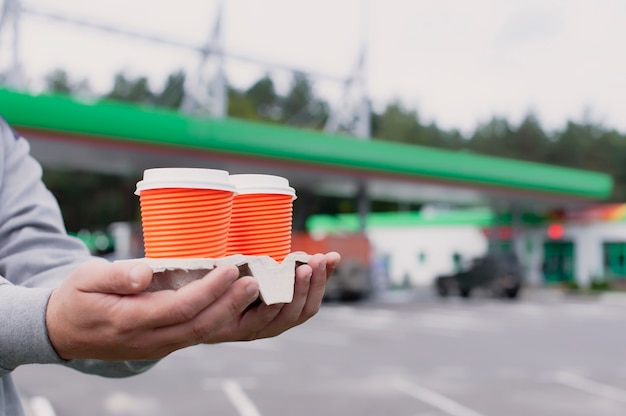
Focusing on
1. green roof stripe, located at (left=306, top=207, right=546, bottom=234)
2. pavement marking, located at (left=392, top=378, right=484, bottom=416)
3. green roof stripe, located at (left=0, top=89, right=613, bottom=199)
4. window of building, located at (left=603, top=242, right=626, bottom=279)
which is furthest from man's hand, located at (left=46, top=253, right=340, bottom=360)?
window of building, located at (left=603, top=242, right=626, bottom=279)

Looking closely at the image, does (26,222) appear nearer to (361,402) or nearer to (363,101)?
(361,402)

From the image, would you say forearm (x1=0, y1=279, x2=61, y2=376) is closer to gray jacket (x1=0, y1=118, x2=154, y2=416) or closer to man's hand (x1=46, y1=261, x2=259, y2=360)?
man's hand (x1=46, y1=261, x2=259, y2=360)

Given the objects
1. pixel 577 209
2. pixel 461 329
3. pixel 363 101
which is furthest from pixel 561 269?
pixel 461 329

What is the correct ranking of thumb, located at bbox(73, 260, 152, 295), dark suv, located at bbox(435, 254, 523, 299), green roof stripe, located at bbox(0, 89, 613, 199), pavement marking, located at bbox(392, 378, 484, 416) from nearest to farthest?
thumb, located at bbox(73, 260, 152, 295), pavement marking, located at bbox(392, 378, 484, 416), green roof stripe, located at bbox(0, 89, 613, 199), dark suv, located at bbox(435, 254, 523, 299)

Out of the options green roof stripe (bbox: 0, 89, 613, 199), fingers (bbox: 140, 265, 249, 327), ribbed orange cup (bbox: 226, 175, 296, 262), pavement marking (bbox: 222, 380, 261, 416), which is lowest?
pavement marking (bbox: 222, 380, 261, 416)

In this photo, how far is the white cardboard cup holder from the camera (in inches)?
37.4

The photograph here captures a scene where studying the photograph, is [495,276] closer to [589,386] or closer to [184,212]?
[589,386]

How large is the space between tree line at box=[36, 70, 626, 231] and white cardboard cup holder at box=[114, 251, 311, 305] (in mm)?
49174

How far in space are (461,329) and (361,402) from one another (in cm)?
746

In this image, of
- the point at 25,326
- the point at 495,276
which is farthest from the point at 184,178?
the point at 495,276

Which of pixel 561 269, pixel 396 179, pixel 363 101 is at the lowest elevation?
pixel 561 269

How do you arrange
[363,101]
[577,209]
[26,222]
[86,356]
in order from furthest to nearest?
[577,209]
[363,101]
[26,222]
[86,356]

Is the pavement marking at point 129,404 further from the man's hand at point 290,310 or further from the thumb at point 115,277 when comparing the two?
the thumb at point 115,277

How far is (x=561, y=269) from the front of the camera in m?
32.0
